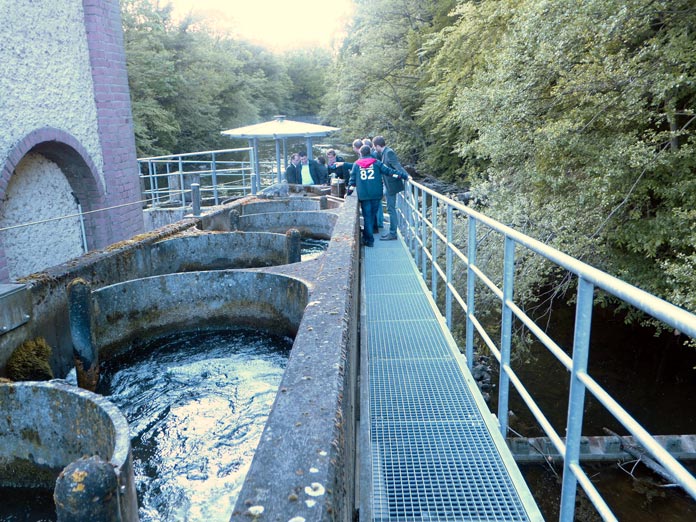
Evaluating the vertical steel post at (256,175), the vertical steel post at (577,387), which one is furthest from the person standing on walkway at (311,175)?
the vertical steel post at (577,387)

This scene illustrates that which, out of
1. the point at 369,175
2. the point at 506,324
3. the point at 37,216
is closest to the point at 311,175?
the point at 369,175

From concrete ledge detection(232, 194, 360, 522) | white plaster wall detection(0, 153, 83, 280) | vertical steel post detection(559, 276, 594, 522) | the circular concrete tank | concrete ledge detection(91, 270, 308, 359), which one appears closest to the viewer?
concrete ledge detection(232, 194, 360, 522)

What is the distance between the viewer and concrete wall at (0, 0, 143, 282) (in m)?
7.53

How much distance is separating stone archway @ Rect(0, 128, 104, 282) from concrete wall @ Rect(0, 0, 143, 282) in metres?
0.02

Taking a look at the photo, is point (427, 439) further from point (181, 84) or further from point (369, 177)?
point (181, 84)

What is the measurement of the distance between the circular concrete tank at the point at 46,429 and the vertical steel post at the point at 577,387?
2137 millimetres

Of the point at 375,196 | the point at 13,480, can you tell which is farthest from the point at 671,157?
the point at 13,480

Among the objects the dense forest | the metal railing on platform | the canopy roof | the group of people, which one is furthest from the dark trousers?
the canopy roof

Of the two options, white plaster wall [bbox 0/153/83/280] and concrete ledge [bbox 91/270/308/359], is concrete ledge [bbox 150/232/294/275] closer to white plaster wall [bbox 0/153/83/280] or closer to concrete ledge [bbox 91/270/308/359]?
concrete ledge [bbox 91/270/308/359]

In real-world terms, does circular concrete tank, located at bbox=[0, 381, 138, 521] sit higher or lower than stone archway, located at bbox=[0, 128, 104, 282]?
lower

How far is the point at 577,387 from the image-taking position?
6.28 feet

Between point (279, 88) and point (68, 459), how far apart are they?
194 ft

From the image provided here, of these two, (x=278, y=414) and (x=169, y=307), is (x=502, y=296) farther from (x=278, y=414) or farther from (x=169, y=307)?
(x=169, y=307)

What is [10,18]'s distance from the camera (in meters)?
7.42
